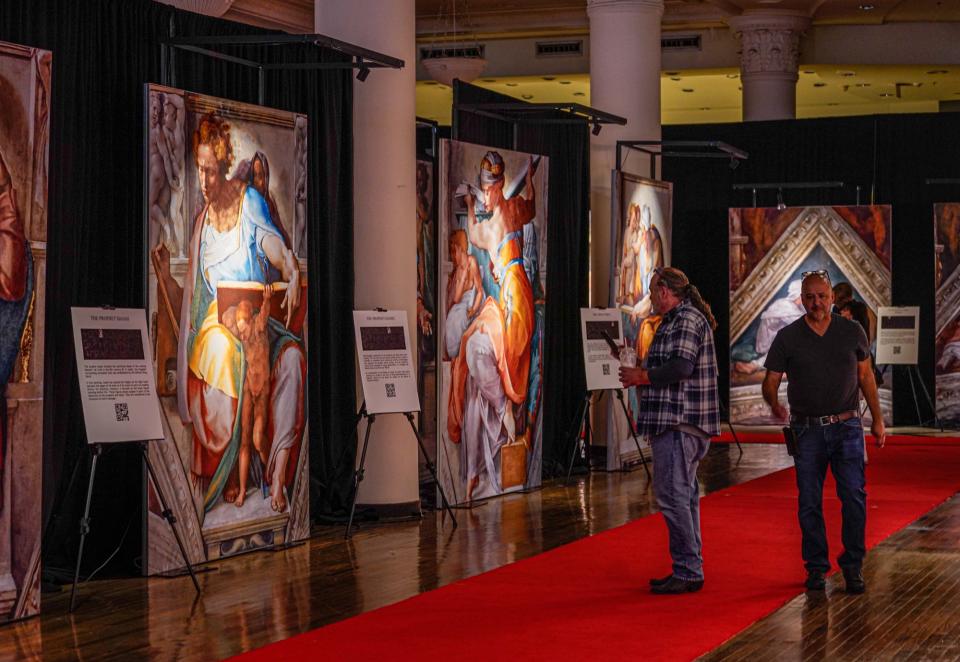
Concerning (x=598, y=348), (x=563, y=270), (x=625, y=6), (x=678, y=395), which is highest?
(x=625, y=6)

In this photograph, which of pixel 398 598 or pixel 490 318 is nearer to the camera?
pixel 398 598

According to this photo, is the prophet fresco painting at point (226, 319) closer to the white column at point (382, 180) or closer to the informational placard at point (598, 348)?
the white column at point (382, 180)

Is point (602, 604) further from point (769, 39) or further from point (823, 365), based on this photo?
point (769, 39)

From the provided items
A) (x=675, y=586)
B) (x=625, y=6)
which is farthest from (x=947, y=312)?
(x=675, y=586)

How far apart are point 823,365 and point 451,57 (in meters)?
10.5

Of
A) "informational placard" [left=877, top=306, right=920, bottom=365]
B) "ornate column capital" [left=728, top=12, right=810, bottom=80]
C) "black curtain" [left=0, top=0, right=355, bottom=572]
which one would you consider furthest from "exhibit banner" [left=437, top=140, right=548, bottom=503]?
"ornate column capital" [left=728, top=12, right=810, bottom=80]

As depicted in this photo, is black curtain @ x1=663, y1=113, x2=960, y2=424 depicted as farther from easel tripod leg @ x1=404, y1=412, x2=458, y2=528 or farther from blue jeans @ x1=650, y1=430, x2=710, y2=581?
blue jeans @ x1=650, y1=430, x2=710, y2=581

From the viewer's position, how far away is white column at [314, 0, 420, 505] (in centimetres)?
980

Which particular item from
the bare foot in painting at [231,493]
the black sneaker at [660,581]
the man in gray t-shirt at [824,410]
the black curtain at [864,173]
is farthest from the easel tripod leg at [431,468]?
the black curtain at [864,173]

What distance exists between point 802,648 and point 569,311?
7599mm

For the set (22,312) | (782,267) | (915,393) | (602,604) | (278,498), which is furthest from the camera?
(915,393)

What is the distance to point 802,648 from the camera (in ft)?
19.9

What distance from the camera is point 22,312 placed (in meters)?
6.69

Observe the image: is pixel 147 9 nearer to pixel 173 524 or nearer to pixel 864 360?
pixel 173 524
